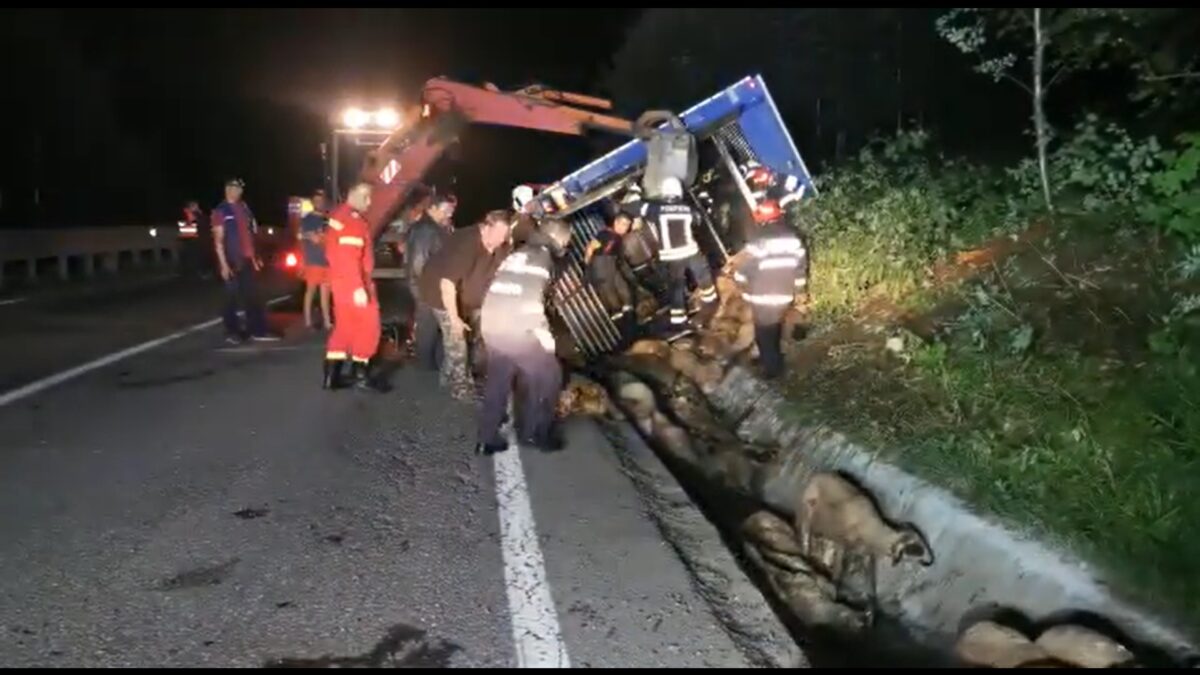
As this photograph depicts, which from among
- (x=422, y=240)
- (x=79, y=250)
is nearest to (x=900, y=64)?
(x=422, y=240)

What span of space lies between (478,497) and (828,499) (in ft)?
6.22

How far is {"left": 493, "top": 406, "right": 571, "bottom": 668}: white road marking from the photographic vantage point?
14.4 feet

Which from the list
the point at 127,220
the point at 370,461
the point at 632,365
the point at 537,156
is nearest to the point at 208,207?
the point at 127,220

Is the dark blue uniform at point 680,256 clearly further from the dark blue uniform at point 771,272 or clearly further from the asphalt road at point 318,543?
the asphalt road at point 318,543

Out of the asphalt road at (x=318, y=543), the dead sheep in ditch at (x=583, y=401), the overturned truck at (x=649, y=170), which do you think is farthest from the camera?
the overturned truck at (x=649, y=170)

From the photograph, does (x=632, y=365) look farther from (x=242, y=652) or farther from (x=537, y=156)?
(x=537, y=156)

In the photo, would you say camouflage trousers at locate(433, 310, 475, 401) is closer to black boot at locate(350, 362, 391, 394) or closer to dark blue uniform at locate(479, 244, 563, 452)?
black boot at locate(350, 362, 391, 394)

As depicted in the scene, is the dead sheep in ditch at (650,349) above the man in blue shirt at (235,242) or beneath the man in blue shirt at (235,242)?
beneath

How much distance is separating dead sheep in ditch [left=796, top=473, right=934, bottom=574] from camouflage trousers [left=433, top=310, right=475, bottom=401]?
3403 millimetres

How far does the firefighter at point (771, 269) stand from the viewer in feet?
29.4

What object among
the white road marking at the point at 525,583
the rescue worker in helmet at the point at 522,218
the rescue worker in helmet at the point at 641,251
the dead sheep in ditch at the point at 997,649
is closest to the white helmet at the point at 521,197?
the rescue worker in helmet at the point at 522,218

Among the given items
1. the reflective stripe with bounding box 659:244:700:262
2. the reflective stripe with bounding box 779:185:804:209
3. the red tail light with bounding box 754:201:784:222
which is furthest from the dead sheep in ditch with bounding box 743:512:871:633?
the reflective stripe with bounding box 659:244:700:262

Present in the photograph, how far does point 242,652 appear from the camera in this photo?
14.4 ft

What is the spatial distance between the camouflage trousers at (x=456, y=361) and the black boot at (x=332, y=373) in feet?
3.01
